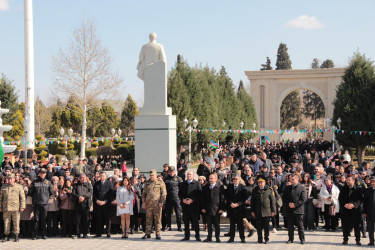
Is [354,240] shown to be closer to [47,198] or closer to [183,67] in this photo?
[47,198]

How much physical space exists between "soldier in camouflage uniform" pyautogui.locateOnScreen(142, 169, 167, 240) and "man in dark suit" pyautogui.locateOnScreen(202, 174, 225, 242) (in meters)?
1.04

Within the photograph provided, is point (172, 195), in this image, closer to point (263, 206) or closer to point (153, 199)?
point (153, 199)

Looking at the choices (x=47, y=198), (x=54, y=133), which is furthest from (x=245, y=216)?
(x=54, y=133)

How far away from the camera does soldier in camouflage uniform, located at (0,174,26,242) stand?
12148 millimetres

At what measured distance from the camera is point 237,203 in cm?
1174

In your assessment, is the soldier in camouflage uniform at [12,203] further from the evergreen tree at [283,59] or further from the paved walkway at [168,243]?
the evergreen tree at [283,59]

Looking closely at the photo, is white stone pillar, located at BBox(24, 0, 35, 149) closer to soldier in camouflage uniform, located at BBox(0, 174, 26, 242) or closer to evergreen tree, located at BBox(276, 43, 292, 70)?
soldier in camouflage uniform, located at BBox(0, 174, 26, 242)

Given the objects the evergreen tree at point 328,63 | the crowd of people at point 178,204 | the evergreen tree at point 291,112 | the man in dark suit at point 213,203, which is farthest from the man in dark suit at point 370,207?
the evergreen tree at point 328,63

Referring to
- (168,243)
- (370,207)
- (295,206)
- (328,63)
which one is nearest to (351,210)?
(370,207)

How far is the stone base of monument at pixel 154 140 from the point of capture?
15688 mm

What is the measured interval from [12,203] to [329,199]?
7.96 meters

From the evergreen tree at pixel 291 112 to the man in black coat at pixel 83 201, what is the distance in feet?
246

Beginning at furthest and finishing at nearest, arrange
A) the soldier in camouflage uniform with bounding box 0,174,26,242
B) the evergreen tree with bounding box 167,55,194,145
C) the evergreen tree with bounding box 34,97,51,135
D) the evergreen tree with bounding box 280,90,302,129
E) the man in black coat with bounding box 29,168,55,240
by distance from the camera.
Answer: the evergreen tree with bounding box 280,90,302,129 → the evergreen tree with bounding box 34,97,51,135 → the evergreen tree with bounding box 167,55,194,145 → the man in black coat with bounding box 29,168,55,240 → the soldier in camouflage uniform with bounding box 0,174,26,242

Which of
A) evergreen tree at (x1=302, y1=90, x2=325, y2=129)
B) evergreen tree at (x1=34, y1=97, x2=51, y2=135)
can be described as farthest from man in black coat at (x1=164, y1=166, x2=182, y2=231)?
evergreen tree at (x1=302, y1=90, x2=325, y2=129)
